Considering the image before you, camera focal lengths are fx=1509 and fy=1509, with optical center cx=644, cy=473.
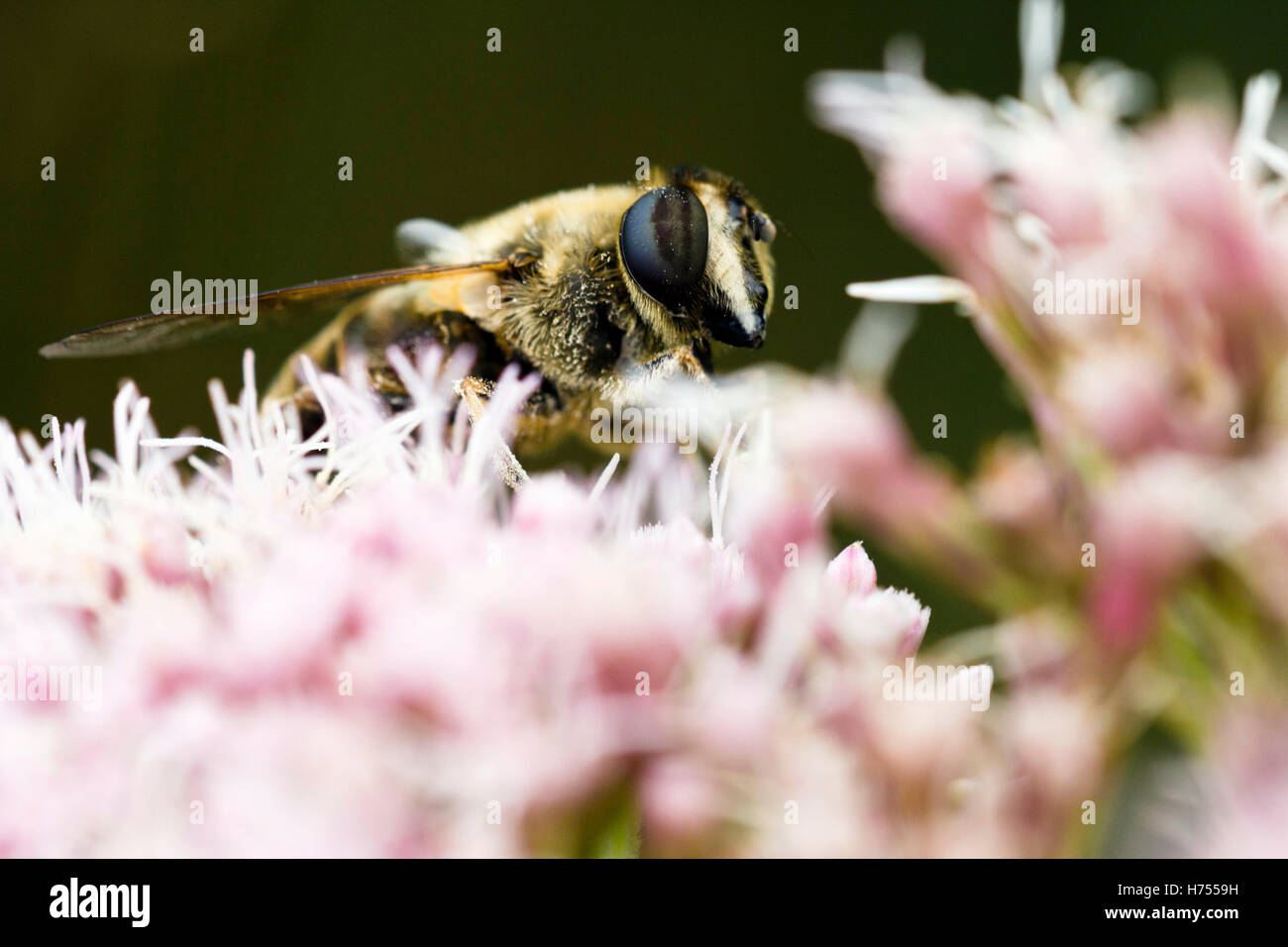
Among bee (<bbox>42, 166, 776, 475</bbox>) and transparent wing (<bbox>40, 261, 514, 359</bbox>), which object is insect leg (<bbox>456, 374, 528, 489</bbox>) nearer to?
bee (<bbox>42, 166, 776, 475</bbox>)

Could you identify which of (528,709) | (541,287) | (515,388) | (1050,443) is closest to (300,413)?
(541,287)

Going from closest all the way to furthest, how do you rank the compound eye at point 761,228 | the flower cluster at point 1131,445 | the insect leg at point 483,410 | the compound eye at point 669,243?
the flower cluster at point 1131,445
the insect leg at point 483,410
the compound eye at point 669,243
the compound eye at point 761,228

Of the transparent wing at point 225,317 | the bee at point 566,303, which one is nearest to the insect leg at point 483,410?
the bee at point 566,303

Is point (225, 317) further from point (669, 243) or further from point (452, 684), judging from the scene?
point (452, 684)

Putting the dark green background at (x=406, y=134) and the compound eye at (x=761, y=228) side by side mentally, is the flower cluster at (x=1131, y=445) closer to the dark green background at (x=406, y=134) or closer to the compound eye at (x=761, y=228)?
the compound eye at (x=761, y=228)

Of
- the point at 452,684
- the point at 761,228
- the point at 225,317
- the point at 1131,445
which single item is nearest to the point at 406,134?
the point at 225,317

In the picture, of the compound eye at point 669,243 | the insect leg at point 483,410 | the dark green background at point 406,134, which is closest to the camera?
the insect leg at point 483,410

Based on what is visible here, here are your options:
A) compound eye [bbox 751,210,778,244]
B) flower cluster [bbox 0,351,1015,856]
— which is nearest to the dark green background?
compound eye [bbox 751,210,778,244]
